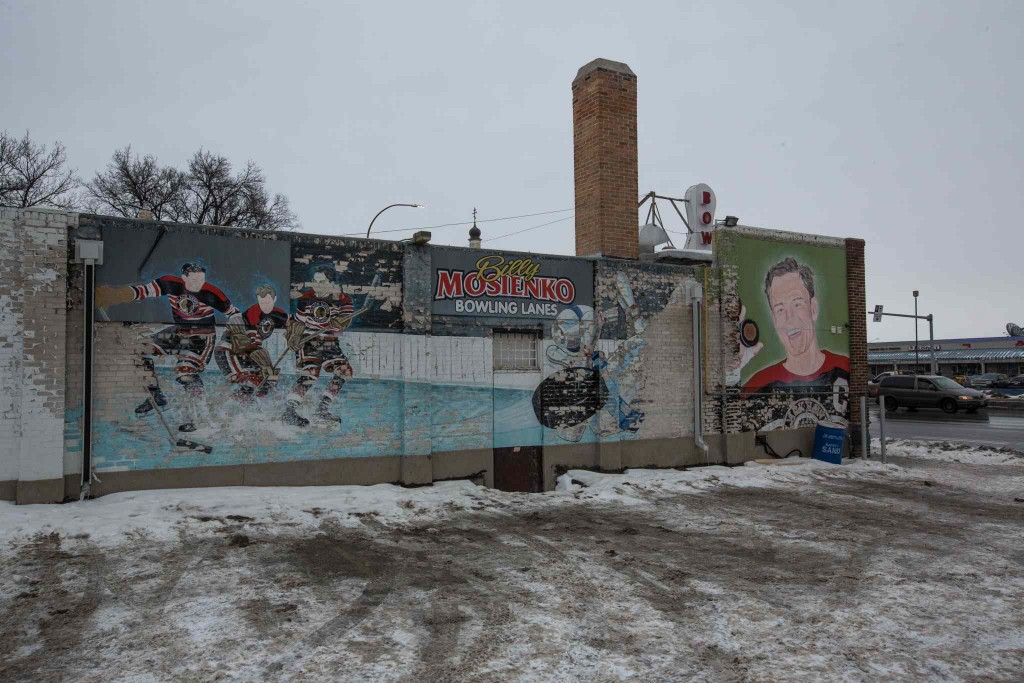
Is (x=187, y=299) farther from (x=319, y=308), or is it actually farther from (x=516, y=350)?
(x=516, y=350)

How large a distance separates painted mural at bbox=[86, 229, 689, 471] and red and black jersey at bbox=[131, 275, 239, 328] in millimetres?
19

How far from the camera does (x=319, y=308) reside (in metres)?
10.6

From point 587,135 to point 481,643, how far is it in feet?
37.2

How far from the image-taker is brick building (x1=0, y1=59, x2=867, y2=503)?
356 inches

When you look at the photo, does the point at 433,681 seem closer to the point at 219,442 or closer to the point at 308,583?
the point at 308,583

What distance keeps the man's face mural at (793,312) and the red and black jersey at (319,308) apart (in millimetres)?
9813

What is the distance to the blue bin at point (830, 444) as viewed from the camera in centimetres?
1521

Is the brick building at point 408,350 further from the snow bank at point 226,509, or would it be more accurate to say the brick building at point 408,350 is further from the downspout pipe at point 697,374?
the snow bank at point 226,509

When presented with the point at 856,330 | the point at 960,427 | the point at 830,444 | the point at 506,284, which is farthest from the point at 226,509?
the point at 960,427

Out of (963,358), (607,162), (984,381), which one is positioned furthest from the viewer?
(963,358)

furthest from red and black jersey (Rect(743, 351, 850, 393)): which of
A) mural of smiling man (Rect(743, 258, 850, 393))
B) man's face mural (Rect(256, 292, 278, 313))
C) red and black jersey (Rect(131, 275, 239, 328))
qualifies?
red and black jersey (Rect(131, 275, 239, 328))

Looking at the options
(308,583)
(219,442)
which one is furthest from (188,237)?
(308,583)

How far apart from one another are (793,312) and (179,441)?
13169 millimetres

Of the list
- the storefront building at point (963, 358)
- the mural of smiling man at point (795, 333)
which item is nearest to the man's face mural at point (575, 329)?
the mural of smiling man at point (795, 333)
